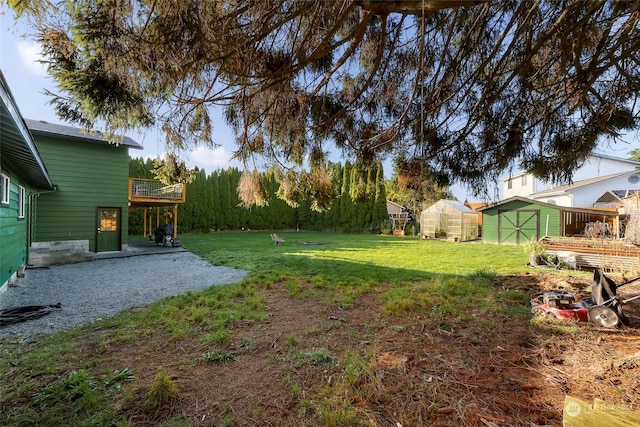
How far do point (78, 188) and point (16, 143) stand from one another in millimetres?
7479

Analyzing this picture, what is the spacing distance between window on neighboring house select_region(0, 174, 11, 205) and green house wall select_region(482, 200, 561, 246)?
17.1 meters

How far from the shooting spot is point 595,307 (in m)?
3.50

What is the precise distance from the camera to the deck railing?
11529 mm

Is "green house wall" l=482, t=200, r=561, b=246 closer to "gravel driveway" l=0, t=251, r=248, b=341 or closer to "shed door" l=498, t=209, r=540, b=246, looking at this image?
"shed door" l=498, t=209, r=540, b=246

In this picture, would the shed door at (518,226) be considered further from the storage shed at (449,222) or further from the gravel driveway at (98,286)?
the gravel driveway at (98,286)

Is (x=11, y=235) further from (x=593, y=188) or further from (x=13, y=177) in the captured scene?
(x=593, y=188)

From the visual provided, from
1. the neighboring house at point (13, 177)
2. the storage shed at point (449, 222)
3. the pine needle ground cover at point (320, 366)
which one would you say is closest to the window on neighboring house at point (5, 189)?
the neighboring house at point (13, 177)

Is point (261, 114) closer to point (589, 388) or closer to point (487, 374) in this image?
point (487, 374)

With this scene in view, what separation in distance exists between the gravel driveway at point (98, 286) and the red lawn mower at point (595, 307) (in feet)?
18.1

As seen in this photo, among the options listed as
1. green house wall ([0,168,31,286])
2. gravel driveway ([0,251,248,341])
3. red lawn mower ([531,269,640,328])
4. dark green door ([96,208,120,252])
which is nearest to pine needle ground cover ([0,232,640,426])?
red lawn mower ([531,269,640,328])

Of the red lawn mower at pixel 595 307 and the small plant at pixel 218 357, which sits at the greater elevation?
the red lawn mower at pixel 595 307

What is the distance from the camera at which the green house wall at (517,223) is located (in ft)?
45.7

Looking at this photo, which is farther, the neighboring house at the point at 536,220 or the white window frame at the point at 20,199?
the neighboring house at the point at 536,220

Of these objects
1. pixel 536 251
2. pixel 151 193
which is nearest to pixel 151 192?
pixel 151 193
